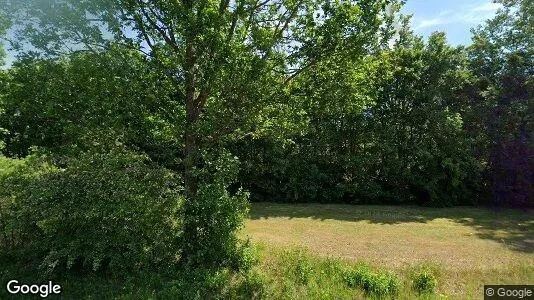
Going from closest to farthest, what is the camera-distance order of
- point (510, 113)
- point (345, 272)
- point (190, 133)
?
point (345, 272), point (190, 133), point (510, 113)

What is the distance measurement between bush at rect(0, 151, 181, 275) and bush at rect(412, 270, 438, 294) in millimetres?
4846

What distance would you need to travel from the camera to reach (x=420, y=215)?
1571cm

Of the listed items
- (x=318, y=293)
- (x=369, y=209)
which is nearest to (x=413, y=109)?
(x=369, y=209)

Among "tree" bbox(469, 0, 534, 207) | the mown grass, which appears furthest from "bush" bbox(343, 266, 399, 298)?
"tree" bbox(469, 0, 534, 207)

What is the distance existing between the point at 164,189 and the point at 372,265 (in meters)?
4.67

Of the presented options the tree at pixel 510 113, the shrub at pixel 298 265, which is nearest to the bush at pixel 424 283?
the shrub at pixel 298 265

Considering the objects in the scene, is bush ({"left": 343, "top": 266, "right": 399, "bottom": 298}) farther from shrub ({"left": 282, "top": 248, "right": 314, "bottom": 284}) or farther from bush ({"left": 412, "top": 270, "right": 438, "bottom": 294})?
shrub ({"left": 282, "top": 248, "right": 314, "bottom": 284})

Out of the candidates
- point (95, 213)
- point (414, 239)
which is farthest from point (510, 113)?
point (95, 213)

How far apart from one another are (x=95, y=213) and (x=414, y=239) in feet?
27.4

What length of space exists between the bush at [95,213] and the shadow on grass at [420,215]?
252 inches

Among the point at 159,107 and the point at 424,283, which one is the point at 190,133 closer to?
the point at 159,107

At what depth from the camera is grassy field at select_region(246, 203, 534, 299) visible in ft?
27.9

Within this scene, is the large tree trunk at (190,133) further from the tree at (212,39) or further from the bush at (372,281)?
the bush at (372,281)

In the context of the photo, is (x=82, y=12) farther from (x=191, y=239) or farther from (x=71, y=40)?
(x=191, y=239)
